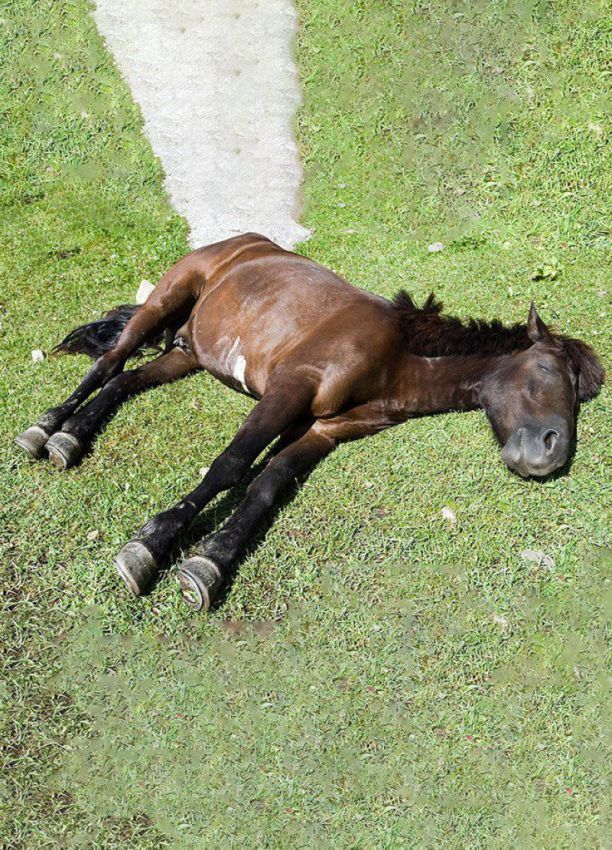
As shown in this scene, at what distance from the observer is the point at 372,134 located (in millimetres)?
9539

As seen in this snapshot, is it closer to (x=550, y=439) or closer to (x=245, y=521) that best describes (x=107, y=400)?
(x=245, y=521)

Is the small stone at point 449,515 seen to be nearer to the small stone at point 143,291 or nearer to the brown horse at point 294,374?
the brown horse at point 294,374

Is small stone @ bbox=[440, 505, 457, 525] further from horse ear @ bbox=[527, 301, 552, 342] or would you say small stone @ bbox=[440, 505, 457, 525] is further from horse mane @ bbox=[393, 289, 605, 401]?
horse ear @ bbox=[527, 301, 552, 342]

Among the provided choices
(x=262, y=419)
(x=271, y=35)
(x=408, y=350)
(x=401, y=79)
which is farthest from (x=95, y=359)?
(x=271, y=35)

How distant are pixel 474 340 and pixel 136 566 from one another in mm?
2677

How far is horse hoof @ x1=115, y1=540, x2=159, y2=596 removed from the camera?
15.0ft

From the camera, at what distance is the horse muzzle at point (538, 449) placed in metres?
4.86

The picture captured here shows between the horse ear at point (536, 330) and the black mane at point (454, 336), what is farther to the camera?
the black mane at point (454, 336)

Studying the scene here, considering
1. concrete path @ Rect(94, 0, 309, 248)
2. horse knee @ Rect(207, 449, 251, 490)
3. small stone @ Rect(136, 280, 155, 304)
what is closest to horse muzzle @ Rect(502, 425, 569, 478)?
horse knee @ Rect(207, 449, 251, 490)

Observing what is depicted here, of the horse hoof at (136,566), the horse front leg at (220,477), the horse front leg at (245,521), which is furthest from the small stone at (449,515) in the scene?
the horse hoof at (136,566)

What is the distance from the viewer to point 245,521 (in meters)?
4.95

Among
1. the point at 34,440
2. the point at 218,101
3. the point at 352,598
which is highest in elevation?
the point at 34,440

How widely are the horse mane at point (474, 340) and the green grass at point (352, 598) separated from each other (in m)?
0.51

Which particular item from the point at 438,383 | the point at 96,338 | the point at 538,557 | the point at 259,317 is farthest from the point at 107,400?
the point at 538,557
